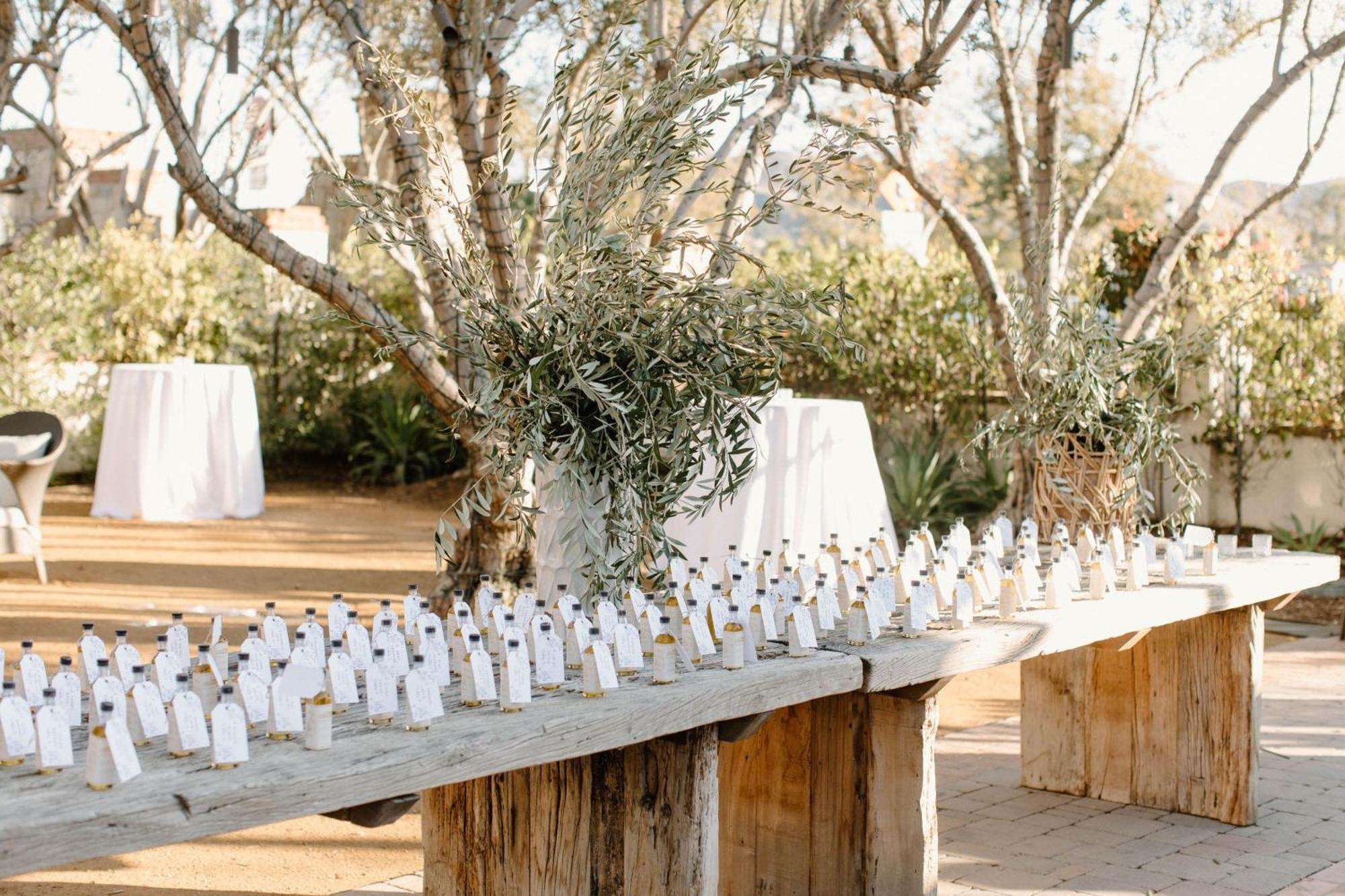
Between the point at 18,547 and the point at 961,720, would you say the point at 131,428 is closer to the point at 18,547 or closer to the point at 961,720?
the point at 18,547

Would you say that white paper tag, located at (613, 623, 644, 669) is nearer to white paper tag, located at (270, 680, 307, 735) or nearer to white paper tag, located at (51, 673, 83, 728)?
white paper tag, located at (270, 680, 307, 735)

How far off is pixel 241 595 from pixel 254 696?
19.7ft

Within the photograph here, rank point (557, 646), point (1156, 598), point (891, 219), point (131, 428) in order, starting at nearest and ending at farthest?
point (557, 646) < point (1156, 598) < point (131, 428) < point (891, 219)

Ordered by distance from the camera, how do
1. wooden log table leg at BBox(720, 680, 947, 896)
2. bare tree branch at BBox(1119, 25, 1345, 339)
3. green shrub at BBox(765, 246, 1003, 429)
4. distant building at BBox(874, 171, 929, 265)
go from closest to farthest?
wooden log table leg at BBox(720, 680, 947, 896)
bare tree branch at BBox(1119, 25, 1345, 339)
green shrub at BBox(765, 246, 1003, 429)
distant building at BBox(874, 171, 929, 265)

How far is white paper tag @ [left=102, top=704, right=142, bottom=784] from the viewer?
1799 millimetres

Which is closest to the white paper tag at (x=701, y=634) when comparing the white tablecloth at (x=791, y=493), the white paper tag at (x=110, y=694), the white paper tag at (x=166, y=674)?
the white paper tag at (x=166, y=674)

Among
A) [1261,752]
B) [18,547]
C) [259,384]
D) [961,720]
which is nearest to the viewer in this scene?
[1261,752]

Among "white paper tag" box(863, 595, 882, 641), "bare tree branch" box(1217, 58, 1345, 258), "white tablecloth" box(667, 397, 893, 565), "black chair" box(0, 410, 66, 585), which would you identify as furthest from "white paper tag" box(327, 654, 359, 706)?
"bare tree branch" box(1217, 58, 1345, 258)

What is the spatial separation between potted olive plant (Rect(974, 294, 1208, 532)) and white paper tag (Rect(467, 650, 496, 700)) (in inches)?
88.4

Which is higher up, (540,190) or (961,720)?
(540,190)

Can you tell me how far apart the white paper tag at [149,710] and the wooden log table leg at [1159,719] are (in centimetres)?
271

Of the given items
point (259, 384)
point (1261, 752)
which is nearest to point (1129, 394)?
point (1261, 752)

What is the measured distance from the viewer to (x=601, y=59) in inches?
113

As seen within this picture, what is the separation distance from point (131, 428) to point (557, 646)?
29.6ft
